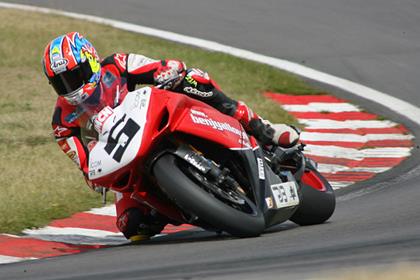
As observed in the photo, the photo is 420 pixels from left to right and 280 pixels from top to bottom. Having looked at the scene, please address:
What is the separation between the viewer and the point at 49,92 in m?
14.1

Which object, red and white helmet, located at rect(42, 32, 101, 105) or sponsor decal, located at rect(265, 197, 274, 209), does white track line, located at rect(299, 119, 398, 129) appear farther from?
red and white helmet, located at rect(42, 32, 101, 105)

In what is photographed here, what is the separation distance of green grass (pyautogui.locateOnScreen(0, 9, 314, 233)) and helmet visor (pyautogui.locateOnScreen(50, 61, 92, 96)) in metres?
1.55

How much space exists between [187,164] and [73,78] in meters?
0.93

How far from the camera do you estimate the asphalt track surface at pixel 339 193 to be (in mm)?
5402

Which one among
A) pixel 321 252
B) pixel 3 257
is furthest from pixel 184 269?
pixel 3 257

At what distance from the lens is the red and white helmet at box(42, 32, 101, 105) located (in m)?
6.63

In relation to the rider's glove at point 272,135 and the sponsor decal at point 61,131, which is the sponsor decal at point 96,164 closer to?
the sponsor decal at point 61,131

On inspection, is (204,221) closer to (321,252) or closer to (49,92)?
(321,252)

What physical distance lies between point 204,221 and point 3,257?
145 centimetres

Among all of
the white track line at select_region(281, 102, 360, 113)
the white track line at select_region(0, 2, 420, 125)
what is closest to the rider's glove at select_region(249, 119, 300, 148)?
the white track line at select_region(0, 2, 420, 125)

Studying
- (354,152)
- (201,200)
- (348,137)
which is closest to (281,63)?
(348,137)

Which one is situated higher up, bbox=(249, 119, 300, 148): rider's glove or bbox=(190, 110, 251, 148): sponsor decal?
bbox=(190, 110, 251, 148): sponsor decal

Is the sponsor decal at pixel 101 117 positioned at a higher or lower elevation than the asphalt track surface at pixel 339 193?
higher

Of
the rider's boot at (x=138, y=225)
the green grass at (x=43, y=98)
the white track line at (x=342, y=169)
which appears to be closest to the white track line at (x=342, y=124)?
the green grass at (x=43, y=98)
